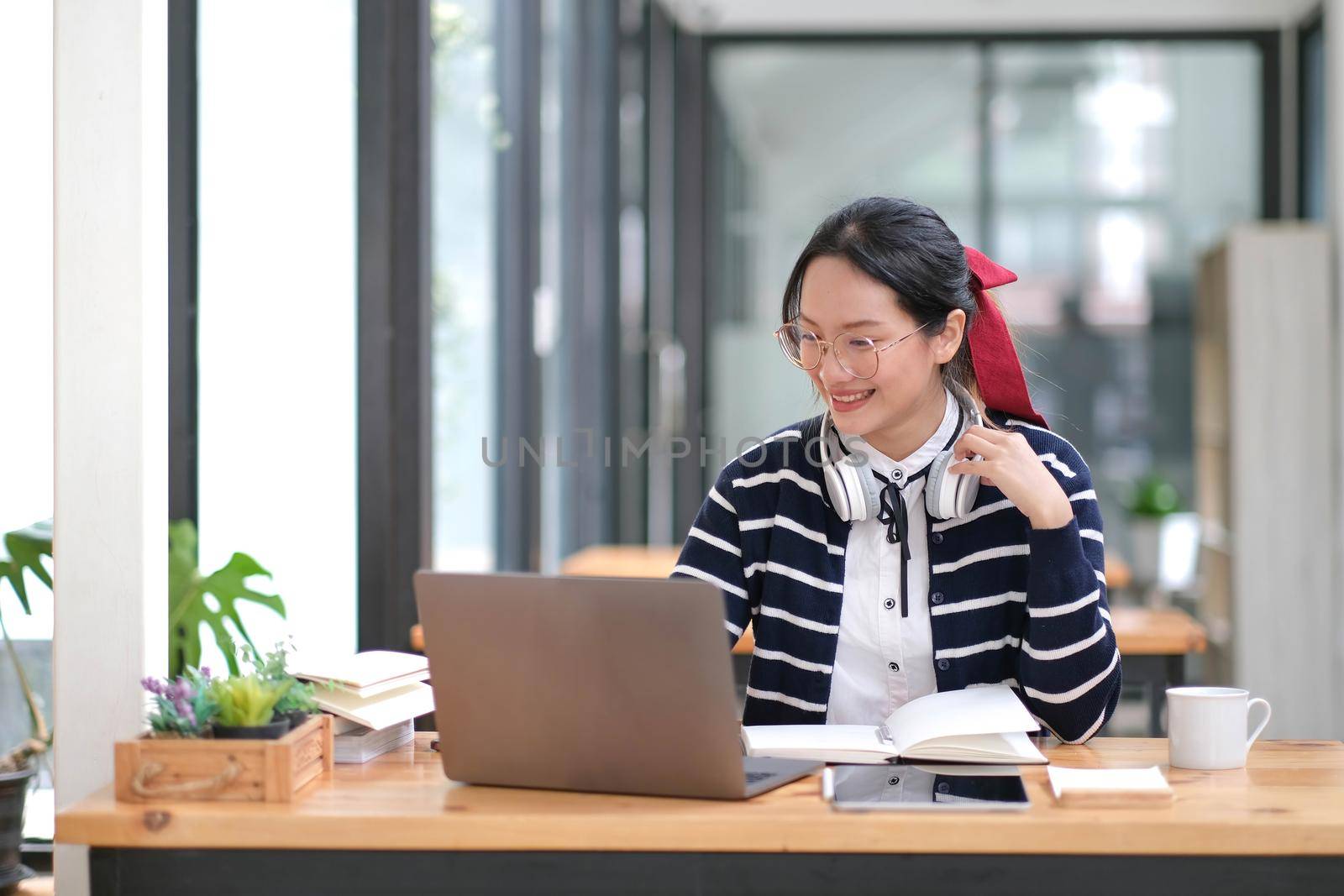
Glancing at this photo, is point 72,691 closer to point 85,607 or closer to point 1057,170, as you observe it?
point 85,607

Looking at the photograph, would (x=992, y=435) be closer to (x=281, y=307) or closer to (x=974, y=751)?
(x=974, y=751)

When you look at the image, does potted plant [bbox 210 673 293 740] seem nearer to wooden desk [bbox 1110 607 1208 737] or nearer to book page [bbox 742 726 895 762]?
book page [bbox 742 726 895 762]

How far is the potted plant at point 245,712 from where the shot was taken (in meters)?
1.33

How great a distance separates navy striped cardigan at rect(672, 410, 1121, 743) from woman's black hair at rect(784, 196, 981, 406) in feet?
0.65

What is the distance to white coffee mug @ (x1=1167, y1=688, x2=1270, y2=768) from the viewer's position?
1.41 metres

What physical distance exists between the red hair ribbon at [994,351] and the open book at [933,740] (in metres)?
0.49

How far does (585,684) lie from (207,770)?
1.25ft

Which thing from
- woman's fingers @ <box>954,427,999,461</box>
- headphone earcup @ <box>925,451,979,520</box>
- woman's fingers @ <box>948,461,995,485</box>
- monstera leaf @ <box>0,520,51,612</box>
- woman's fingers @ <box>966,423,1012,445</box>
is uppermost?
woman's fingers @ <box>966,423,1012,445</box>

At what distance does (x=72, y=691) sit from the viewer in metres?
1.46

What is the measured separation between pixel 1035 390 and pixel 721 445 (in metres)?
4.27

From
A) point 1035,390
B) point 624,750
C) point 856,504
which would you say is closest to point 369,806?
point 624,750

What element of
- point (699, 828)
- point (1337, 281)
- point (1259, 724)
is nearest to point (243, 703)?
point (699, 828)

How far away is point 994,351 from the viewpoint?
71.8 inches

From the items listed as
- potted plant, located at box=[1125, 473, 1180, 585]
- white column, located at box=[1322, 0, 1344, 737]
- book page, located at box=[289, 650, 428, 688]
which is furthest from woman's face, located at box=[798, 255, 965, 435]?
potted plant, located at box=[1125, 473, 1180, 585]
